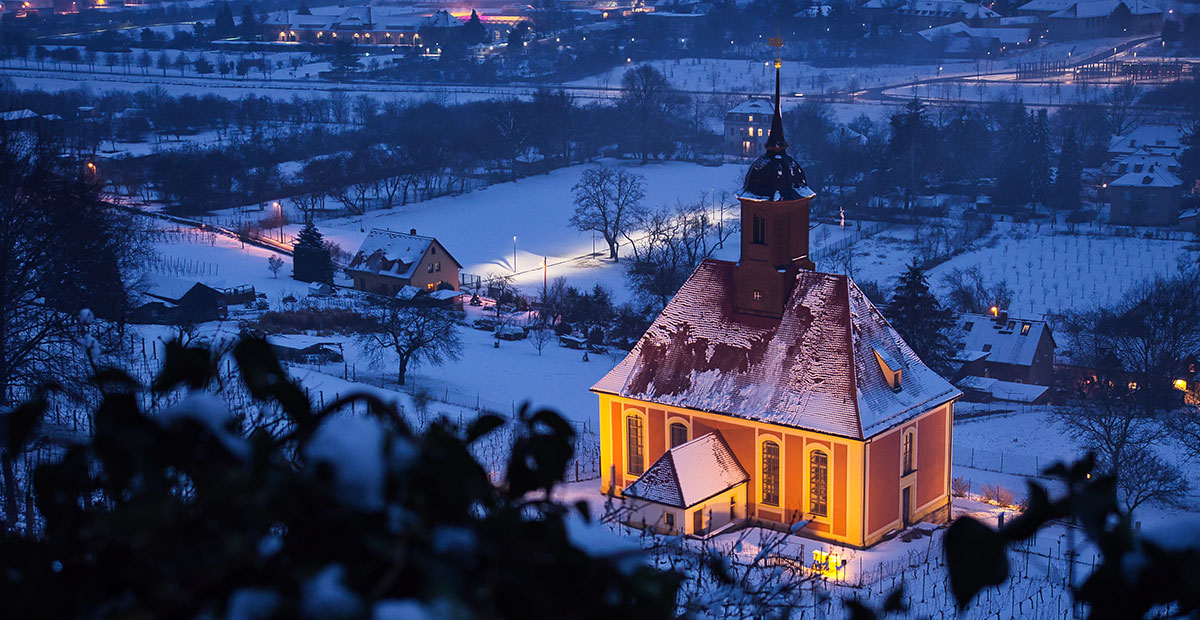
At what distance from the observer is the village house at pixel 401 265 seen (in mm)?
47312

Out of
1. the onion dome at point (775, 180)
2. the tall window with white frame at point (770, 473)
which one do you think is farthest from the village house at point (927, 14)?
the tall window with white frame at point (770, 473)

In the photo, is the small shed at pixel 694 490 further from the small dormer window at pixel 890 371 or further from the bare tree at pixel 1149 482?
the bare tree at pixel 1149 482

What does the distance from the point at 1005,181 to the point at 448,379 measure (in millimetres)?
41102

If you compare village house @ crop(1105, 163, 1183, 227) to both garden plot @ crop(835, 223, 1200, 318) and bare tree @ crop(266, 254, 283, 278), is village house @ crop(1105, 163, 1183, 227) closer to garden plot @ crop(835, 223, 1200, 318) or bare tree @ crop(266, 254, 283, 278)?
garden plot @ crop(835, 223, 1200, 318)

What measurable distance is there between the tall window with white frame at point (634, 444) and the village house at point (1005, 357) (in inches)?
533

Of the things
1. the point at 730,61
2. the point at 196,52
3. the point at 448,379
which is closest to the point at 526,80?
the point at 730,61

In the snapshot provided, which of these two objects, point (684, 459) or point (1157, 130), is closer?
point (684, 459)

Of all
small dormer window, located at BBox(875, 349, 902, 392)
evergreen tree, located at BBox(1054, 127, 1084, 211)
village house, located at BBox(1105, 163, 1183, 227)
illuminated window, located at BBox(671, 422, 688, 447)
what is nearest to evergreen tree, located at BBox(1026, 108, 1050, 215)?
evergreen tree, located at BBox(1054, 127, 1084, 211)

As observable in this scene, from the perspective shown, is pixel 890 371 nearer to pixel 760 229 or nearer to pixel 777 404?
pixel 777 404

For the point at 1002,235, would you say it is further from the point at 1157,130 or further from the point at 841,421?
the point at 841,421

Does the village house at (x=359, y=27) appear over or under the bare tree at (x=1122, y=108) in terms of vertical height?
over

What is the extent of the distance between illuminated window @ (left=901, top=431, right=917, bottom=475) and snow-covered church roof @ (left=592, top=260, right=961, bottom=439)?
429mm

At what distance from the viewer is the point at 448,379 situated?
3397cm

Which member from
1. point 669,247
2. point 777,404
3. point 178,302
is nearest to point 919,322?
point 777,404
